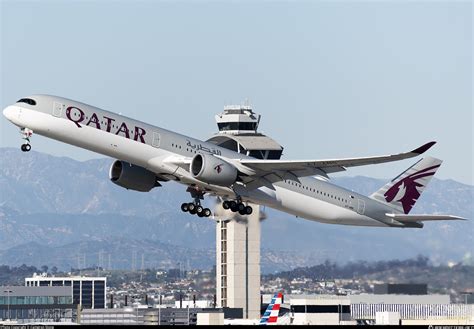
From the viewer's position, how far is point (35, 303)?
181000mm

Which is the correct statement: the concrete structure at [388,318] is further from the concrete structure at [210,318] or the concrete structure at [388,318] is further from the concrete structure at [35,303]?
the concrete structure at [35,303]

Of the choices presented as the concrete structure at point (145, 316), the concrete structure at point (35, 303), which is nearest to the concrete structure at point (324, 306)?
the concrete structure at point (145, 316)

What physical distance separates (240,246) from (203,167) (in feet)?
247

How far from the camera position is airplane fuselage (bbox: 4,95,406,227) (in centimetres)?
6347

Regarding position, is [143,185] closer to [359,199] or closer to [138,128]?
[138,128]

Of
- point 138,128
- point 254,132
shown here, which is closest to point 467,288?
point 138,128

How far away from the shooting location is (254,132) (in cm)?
14112

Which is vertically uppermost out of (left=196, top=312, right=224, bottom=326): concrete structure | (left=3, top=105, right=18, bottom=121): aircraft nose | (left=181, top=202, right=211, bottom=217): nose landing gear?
(left=3, top=105, right=18, bottom=121): aircraft nose

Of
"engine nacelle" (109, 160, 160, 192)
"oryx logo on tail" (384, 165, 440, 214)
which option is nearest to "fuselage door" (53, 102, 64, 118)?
"engine nacelle" (109, 160, 160, 192)

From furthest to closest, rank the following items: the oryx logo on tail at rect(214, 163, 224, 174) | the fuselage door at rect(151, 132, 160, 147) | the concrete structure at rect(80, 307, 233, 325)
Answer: the concrete structure at rect(80, 307, 233, 325) → the oryx logo on tail at rect(214, 163, 224, 174) → the fuselage door at rect(151, 132, 160, 147)

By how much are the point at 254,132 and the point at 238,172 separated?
7287cm

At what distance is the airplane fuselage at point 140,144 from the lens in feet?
208

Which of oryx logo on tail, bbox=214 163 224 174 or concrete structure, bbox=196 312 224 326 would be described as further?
concrete structure, bbox=196 312 224 326

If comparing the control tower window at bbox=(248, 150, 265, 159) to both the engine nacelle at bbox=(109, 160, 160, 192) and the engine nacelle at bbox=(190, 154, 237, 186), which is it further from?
the engine nacelle at bbox=(190, 154, 237, 186)
